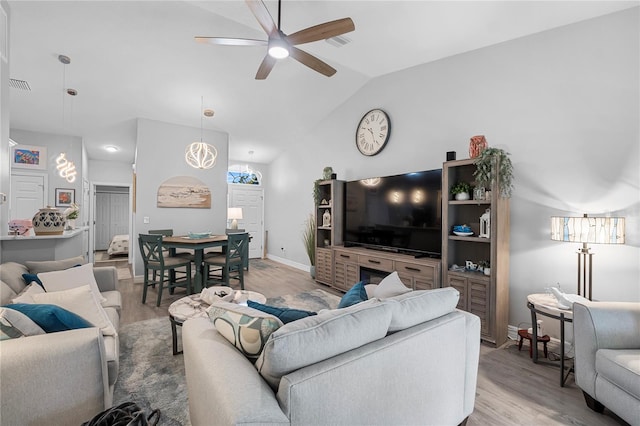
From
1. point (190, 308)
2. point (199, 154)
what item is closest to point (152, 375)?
point (190, 308)

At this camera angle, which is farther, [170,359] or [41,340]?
[170,359]

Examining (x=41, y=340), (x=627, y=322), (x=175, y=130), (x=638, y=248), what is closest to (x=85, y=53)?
(x=175, y=130)

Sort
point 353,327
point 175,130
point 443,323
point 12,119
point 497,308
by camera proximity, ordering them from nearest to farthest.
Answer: point 353,327, point 443,323, point 497,308, point 12,119, point 175,130

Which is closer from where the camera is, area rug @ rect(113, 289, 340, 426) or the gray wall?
area rug @ rect(113, 289, 340, 426)

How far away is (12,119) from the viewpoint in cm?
495

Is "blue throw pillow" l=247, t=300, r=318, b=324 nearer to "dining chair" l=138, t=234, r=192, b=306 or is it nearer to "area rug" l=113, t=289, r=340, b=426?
"area rug" l=113, t=289, r=340, b=426

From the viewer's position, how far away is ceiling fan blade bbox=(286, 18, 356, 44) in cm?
225

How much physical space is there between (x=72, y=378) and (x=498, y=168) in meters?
3.54

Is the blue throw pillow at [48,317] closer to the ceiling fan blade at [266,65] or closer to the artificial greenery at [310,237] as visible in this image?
the ceiling fan blade at [266,65]

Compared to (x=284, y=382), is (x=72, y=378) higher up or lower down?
lower down

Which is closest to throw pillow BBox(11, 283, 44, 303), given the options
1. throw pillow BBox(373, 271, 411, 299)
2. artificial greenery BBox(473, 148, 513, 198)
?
throw pillow BBox(373, 271, 411, 299)

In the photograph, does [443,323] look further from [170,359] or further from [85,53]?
[85,53]

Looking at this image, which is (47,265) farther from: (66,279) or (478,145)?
(478,145)

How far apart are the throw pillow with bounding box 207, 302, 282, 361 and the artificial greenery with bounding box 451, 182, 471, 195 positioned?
2772 millimetres
